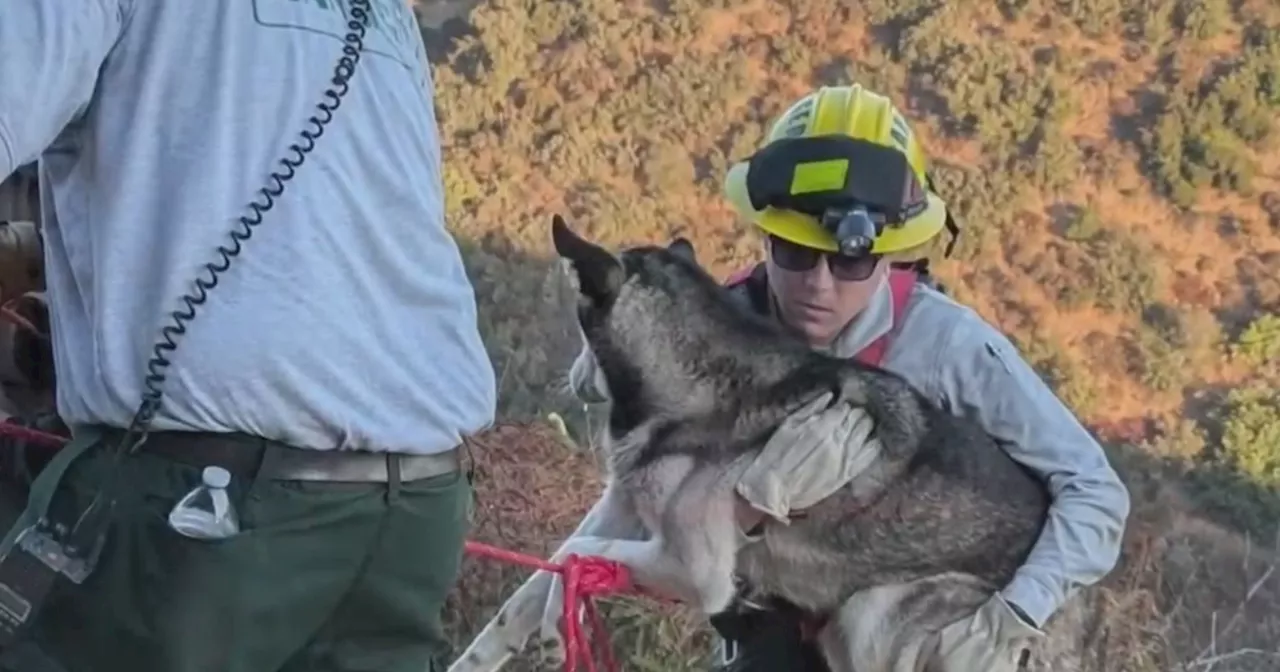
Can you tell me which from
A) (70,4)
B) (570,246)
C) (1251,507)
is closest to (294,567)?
(70,4)

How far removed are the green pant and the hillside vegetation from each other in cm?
697

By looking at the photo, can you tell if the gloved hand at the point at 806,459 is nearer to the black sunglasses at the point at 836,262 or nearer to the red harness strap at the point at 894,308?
the red harness strap at the point at 894,308

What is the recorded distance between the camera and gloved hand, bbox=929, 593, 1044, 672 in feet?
10.0

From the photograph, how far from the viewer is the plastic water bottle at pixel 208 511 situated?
6.44 feet

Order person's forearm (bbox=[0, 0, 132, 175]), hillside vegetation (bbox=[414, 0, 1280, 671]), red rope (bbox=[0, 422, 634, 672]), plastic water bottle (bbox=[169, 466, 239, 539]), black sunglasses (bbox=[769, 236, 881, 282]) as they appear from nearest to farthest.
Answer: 1. person's forearm (bbox=[0, 0, 132, 175])
2. plastic water bottle (bbox=[169, 466, 239, 539])
3. red rope (bbox=[0, 422, 634, 672])
4. black sunglasses (bbox=[769, 236, 881, 282])
5. hillside vegetation (bbox=[414, 0, 1280, 671])

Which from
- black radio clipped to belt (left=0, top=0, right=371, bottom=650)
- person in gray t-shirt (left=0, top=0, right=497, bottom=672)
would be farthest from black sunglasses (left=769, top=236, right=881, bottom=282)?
black radio clipped to belt (left=0, top=0, right=371, bottom=650)

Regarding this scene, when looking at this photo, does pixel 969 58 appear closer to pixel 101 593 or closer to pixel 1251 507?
pixel 1251 507

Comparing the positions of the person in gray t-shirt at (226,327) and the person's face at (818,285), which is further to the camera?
the person's face at (818,285)

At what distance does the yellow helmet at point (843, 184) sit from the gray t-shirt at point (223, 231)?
48.3 inches

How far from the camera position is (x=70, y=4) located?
6.07 feet

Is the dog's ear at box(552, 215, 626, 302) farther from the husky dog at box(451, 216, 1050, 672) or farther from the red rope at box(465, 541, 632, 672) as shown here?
the red rope at box(465, 541, 632, 672)

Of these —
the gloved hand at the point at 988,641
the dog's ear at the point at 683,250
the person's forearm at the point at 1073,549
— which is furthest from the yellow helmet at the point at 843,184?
the gloved hand at the point at 988,641

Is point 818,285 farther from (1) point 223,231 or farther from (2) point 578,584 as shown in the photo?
(1) point 223,231

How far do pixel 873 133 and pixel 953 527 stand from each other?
83 centimetres
